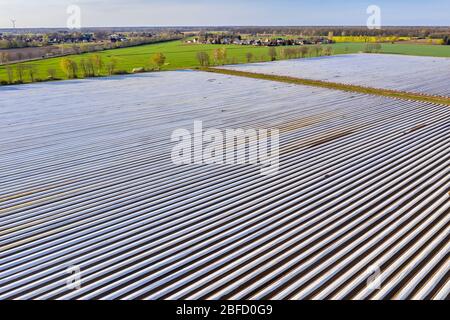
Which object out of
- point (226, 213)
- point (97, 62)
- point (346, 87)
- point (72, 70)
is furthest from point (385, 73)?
point (72, 70)

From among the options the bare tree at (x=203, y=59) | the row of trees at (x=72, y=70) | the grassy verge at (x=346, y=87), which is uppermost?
the bare tree at (x=203, y=59)

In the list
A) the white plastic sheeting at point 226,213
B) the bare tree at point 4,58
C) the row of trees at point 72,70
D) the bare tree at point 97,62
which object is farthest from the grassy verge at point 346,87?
the bare tree at point 4,58

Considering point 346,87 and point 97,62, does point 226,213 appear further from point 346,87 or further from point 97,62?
point 97,62

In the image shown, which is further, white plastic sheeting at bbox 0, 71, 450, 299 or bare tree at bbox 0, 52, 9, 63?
bare tree at bbox 0, 52, 9, 63

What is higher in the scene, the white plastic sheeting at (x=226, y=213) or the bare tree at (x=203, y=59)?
the bare tree at (x=203, y=59)

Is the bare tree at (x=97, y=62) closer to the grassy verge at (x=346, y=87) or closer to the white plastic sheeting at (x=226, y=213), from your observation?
the grassy verge at (x=346, y=87)

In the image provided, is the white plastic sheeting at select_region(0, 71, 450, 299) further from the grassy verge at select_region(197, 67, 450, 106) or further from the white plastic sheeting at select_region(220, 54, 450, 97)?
the white plastic sheeting at select_region(220, 54, 450, 97)

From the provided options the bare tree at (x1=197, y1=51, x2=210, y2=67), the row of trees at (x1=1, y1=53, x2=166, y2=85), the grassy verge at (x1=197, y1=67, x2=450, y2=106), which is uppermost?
the bare tree at (x1=197, y1=51, x2=210, y2=67)

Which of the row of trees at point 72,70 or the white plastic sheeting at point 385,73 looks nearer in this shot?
the white plastic sheeting at point 385,73

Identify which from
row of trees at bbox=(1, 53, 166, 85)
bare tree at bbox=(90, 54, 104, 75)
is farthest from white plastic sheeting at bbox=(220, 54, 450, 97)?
bare tree at bbox=(90, 54, 104, 75)
